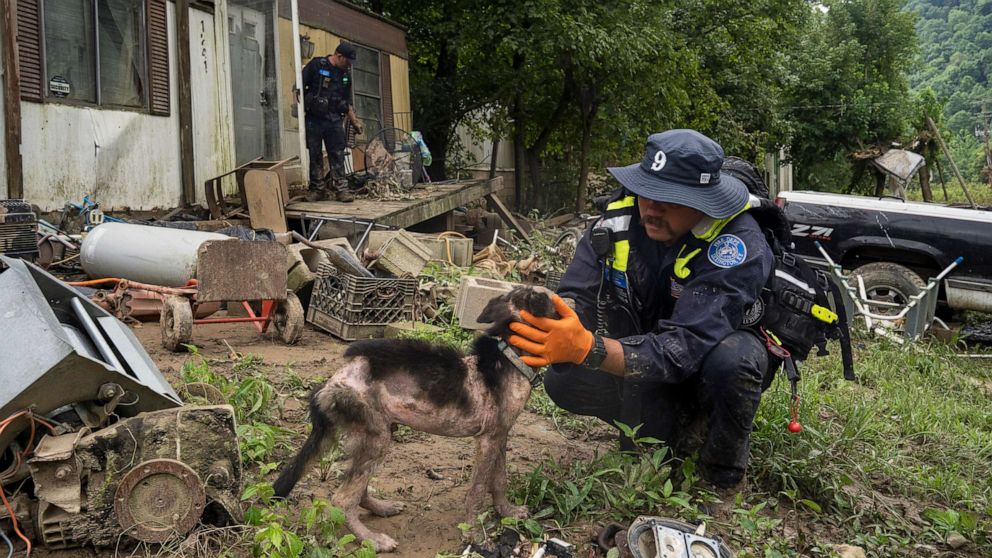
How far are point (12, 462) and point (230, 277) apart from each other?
3.29m

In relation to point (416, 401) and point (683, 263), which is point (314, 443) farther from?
point (683, 263)

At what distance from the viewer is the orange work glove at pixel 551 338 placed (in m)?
3.00

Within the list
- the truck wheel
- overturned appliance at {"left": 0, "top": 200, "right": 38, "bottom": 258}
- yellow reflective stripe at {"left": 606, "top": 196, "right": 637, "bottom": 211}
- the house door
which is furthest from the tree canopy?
yellow reflective stripe at {"left": 606, "top": 196, "right": 637, "bottom": 211}

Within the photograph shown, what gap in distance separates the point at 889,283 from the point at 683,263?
707cm

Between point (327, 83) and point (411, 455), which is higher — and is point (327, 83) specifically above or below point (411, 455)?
above

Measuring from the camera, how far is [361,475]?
3049 mm

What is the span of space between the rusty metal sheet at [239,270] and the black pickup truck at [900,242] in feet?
21.5

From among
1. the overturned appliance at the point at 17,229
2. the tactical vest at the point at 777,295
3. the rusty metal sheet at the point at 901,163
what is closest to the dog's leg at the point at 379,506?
the tactical vest at the point at 777,295

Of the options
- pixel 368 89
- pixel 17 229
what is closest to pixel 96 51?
pixel 17 229

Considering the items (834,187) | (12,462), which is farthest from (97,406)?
(834,187)

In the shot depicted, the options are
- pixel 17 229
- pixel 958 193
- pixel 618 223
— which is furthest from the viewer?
pixel 958 193

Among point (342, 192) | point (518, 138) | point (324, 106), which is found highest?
point (518, 138)

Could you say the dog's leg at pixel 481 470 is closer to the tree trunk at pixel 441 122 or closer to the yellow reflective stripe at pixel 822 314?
the yellow reflective stripe at pixel 822 314

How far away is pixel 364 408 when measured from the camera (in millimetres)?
3031
